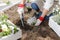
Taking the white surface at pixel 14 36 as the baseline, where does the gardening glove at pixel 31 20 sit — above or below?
above

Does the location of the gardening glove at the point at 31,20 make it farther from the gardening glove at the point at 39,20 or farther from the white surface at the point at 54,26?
the white surface at the point at 54,26

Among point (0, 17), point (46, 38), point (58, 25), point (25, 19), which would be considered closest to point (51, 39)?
point (46, 38)

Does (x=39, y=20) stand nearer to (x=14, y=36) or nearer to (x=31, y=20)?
(x=31, y=20)

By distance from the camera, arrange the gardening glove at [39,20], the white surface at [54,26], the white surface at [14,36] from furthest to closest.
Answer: the gardening glove at [39,20]
the white surface at [54,26]
the white surface at [14,36]

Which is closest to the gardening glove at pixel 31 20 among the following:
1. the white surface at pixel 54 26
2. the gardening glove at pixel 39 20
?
the gardening glove at pixel 39 20

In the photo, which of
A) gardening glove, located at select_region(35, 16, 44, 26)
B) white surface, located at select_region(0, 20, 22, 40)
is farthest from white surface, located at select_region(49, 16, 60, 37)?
white surface, located at select_region(0, 20, 22, 40)

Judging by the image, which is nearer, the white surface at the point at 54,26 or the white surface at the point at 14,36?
the white surface at the point at 14,36

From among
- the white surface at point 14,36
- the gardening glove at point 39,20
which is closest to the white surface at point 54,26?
the gardening glove at point 39,20

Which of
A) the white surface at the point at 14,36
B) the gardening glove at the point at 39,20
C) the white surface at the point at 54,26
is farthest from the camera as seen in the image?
the gardening glove at the point at 39,20

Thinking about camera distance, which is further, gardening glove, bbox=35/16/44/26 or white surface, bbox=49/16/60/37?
gardening glove, bbox=35/16/44/26

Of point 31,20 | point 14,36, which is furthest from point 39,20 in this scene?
point 14,36

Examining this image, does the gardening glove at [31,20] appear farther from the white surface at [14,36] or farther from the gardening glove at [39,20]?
the white surface at [14,36]

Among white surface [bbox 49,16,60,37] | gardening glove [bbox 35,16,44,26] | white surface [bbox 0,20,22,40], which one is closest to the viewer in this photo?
white surface [bbox 0,20,22,40]

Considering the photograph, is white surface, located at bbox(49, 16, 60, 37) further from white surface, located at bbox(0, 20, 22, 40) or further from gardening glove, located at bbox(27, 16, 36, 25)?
white surface, located at bbox(0, 20, 22, 40)
